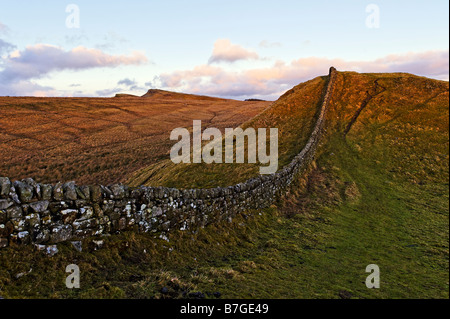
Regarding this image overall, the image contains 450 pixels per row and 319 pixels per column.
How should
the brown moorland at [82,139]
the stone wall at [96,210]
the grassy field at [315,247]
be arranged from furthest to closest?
the brown moorland at [82,139] < the grassy field at [315,247] < the stone wall at [96,210]

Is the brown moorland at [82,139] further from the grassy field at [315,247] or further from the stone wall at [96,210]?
the stone wall at [96,210]

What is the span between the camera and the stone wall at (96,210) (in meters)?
6.31

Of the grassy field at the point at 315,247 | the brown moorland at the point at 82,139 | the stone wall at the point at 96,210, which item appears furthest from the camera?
the brown moorland at the point at 82,139

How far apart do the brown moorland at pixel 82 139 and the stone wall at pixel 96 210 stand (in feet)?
74.4

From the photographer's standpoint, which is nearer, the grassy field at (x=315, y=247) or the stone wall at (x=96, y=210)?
the stone wall at (x=96, y=210)

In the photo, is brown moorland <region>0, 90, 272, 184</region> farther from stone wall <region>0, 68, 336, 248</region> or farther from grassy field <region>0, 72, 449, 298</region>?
stone wall <region>0, 68, 336, 248</region>

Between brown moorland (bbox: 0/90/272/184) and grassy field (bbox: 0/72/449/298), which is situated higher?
brown moorland (bbox: 0/90/272/184)

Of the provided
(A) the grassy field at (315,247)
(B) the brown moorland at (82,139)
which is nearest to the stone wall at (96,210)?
(A) the grassy field at (315,247)

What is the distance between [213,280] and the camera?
284 inches

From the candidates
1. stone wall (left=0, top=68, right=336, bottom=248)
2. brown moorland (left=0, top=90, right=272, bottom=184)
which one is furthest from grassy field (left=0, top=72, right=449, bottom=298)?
brown moorland (left=0, top=90, right=272, bottom=184)

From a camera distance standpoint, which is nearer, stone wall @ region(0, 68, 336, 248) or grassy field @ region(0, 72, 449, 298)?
stone wall @ region(0, 68, 336, 248)

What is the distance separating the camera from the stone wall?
631 centimetres

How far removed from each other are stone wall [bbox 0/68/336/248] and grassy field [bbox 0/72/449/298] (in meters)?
0.37
